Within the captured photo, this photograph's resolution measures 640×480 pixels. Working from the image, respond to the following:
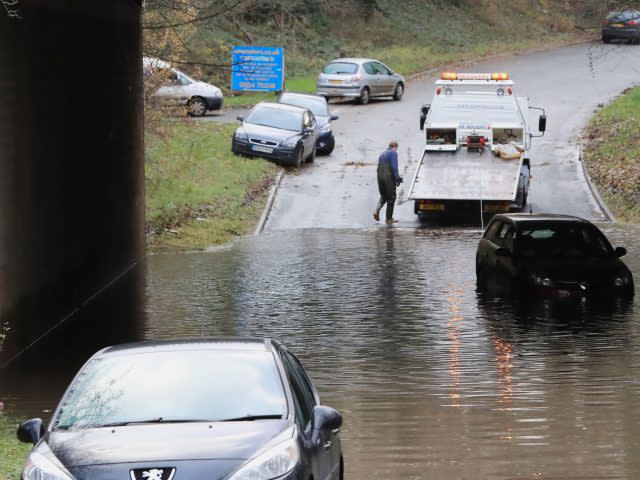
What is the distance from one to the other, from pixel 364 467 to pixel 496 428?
186 cm

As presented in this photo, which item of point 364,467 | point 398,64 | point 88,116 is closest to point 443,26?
point 398,64

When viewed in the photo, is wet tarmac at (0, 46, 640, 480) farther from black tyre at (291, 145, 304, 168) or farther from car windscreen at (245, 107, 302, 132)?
car windscreen at (245, 107, 302, 132)

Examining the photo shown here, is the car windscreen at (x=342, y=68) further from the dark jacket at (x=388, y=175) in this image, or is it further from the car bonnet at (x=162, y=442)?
the car bonnet at (x=162, y=442)

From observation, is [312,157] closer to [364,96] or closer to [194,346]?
[364,96]

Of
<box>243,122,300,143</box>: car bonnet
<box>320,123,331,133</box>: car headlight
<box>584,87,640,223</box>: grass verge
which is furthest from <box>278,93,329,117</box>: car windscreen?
<box>584,87,640,223</box>: grass verge

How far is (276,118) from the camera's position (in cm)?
3722

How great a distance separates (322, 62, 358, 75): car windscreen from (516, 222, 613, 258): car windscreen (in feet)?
90.5

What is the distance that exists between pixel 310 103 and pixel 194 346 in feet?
107

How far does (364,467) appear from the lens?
998cm

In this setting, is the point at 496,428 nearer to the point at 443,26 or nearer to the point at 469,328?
the point at 469,328

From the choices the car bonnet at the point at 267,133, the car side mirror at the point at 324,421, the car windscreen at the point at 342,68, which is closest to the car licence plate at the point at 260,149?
A: the car bonnet at the point at 267,133

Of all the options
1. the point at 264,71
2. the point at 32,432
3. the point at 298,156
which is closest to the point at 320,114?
the point at 298,156

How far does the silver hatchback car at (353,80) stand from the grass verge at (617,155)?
8.42 meters

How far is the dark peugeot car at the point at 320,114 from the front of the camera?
39.0m
